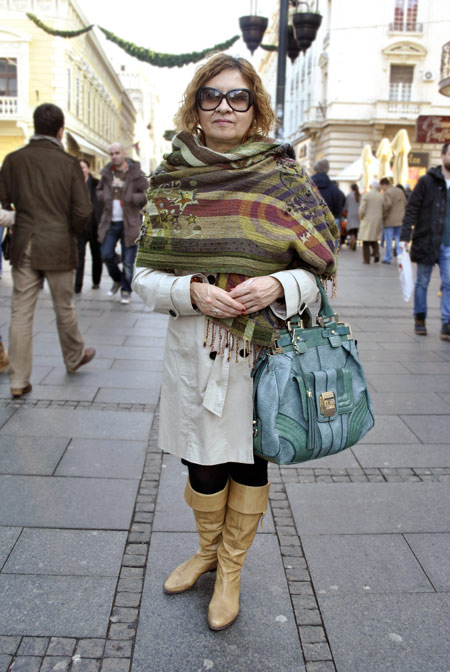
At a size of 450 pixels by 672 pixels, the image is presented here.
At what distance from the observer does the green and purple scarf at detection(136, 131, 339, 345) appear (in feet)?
6.71

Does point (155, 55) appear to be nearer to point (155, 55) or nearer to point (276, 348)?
point (155, 55)

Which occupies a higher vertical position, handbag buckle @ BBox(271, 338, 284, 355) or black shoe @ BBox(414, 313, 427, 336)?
handbag buckle @ BBox(271, 338, 284, 355)

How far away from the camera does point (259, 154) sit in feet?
6.82

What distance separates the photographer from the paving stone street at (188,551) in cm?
215

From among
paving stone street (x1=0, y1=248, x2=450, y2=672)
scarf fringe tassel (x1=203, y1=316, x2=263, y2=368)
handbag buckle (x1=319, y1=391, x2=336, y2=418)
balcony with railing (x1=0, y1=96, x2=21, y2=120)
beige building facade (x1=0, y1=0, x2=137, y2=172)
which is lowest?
paving stone street (x1=0, y1=248, x2=450, y2=672)

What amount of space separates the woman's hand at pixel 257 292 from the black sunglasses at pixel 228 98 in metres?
0.58

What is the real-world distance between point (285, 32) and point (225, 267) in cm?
875

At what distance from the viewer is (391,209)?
49.0 ft

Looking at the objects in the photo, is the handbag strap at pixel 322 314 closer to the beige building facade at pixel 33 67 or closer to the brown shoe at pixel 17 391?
the brown shoe at pixel 17 391

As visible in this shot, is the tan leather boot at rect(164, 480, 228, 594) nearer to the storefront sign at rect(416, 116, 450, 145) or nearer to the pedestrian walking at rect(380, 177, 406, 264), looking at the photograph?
the pedestrian walking at rect(380, 177, 406, 264)

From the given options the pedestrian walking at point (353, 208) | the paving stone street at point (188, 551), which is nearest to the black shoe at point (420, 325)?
the paving stone street at point (188, 551)

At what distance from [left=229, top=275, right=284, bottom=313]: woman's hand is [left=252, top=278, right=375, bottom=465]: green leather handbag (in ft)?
0.36

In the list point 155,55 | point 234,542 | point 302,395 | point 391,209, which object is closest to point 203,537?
point 234,542

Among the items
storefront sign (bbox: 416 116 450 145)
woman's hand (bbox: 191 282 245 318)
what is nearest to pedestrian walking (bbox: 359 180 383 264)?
storefront sign (bbox: 416 116 450 145)
